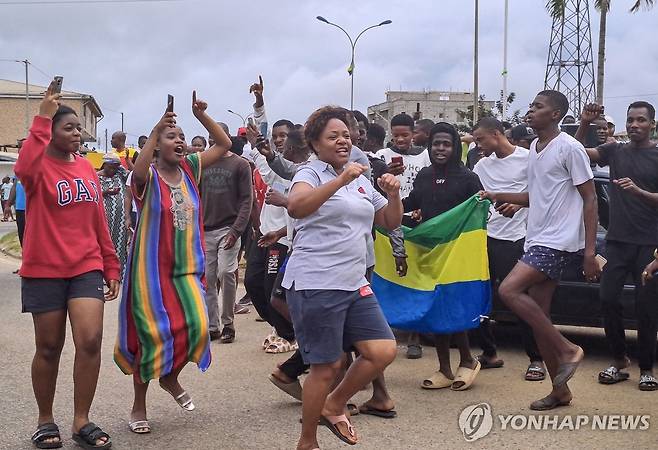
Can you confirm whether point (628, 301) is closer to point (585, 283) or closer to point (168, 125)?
point (585, 283)

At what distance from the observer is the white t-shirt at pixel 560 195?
5.86m

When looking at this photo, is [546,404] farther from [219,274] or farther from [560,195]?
[219,274]

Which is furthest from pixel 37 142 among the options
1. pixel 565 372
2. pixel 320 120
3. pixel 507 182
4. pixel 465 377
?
pixel 507 182

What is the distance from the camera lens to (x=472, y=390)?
652 centimetres

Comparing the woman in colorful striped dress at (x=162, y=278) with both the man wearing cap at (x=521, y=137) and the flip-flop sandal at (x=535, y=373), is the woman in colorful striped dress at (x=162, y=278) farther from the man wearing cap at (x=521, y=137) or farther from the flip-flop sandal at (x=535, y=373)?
the man wearing cap at (x=521, y=137)

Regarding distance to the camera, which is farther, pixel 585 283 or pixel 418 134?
pixel 418 134

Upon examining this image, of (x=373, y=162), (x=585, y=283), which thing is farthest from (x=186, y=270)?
(x=585, y=283)

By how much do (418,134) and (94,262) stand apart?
4.41 m

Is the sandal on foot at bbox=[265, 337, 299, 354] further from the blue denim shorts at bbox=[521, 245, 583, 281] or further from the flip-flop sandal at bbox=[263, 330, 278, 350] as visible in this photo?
the blue denim shorts at bbox=[521, 245, 583, 281]

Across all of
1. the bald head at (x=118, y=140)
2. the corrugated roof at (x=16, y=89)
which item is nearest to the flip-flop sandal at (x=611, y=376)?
the bald head at (x=118, y=140)

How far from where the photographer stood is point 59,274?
507 centimetres

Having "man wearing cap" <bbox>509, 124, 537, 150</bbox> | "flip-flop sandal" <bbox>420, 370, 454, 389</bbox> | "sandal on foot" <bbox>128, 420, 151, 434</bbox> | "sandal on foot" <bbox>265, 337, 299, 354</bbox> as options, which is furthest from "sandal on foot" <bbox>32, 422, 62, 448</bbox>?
"man wearing cap" <bbox>509, 124, 537, 150</bbox>

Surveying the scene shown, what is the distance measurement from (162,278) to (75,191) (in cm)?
76

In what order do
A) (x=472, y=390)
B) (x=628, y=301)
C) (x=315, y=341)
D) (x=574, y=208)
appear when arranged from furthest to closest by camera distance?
(x=628, y=301) < (x=472, y=390) < (x=574, y=208) < (x=315, y=341)
